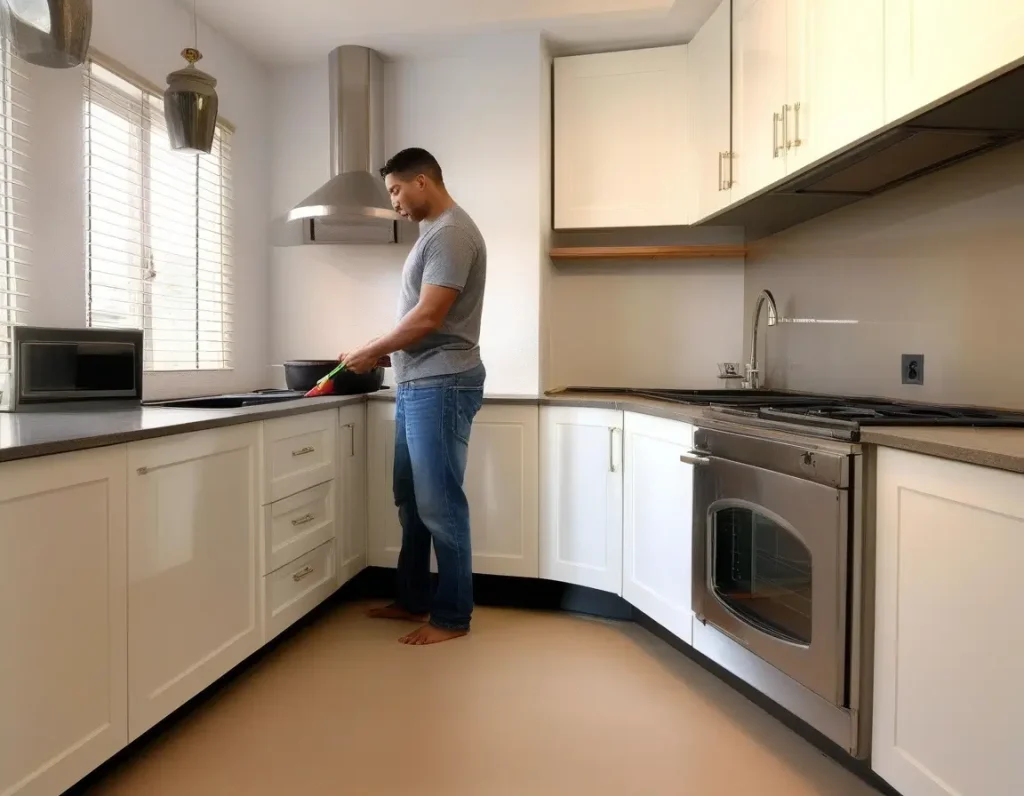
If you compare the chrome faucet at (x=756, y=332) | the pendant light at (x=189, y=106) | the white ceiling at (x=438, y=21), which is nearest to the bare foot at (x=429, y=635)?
the chrome faucet at (x=756, y=332)

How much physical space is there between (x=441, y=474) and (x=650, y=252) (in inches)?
51.3

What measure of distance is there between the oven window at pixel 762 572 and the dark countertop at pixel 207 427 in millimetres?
287

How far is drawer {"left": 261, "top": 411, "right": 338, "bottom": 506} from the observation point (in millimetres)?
2020

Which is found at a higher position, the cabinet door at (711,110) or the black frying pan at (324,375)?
the cabinet door at (711,110)

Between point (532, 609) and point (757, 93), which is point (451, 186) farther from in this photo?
point (532, 609)

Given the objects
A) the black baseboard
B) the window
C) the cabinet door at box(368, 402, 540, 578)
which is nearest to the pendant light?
the window

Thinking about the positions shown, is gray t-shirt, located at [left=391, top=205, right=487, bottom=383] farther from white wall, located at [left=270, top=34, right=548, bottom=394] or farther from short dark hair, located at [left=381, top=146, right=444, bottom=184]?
white wall, located at [left=270, top=34, right=548, bottom=394]

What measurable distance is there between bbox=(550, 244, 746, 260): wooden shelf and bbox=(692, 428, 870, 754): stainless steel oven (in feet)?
3.84

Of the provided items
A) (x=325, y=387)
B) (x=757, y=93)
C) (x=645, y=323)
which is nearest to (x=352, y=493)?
(x=325, y=387)

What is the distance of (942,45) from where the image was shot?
137cm

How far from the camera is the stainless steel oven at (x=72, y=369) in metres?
1.81

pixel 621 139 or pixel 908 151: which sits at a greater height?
pixel 621 139

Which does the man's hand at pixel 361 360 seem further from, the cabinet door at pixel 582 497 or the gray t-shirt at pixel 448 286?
the cabinet door at pixel 582 497

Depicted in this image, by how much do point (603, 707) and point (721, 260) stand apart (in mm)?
1917
